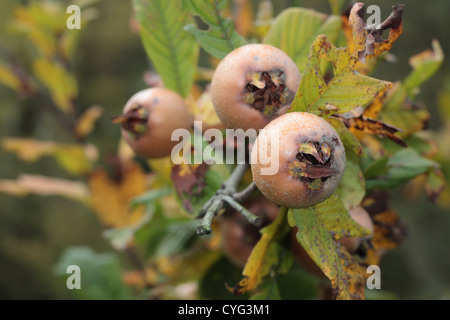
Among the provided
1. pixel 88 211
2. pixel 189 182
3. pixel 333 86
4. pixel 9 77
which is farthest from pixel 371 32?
pixel 88 211

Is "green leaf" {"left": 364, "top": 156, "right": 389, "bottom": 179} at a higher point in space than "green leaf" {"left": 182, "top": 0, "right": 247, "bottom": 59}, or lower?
lower

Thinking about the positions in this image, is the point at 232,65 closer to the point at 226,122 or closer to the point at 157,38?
the point at 226,122

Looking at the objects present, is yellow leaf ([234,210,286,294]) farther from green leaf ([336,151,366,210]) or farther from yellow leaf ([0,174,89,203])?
yellow leaf ([0,174,89,203])

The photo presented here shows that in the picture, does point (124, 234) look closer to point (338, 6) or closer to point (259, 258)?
point (259, 258)

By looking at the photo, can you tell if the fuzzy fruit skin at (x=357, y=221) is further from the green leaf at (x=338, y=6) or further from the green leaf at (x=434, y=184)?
the green leaf at (x=338, y=6)

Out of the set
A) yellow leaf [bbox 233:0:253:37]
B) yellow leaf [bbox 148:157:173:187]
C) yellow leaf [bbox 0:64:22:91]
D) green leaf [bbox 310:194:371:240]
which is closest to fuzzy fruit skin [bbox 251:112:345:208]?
green leaf [bbox 310:194:371:240]

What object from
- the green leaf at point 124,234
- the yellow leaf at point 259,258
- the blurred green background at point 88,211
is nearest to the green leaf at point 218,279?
the green leaf at point 124,234
